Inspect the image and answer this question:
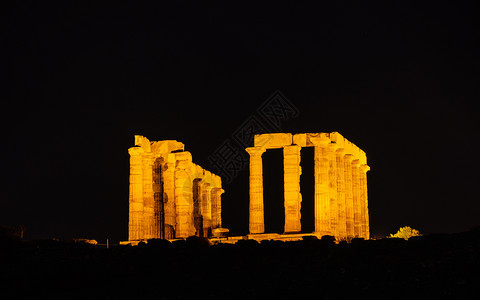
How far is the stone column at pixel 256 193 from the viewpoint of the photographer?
223 feet

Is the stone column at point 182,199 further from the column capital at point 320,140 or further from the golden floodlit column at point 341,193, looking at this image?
the golden floodlit column at point 341,193

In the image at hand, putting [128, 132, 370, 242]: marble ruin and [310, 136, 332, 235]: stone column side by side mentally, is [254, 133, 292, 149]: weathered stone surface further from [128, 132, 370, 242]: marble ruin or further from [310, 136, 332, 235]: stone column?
[310, 136, 332, 235]: stone column

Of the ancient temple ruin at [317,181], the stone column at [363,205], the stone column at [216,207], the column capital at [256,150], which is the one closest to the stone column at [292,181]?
the ancient temple ruin at [317,181]

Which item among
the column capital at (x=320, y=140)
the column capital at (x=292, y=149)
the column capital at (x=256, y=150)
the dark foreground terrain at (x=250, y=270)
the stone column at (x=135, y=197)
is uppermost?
the column capital at (x=320, y=140)

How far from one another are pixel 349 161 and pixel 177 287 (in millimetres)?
33171

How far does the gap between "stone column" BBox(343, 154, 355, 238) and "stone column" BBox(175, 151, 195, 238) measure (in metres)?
10.7

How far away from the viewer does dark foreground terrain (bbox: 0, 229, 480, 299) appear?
37.7 metres

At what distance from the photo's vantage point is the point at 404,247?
146ft

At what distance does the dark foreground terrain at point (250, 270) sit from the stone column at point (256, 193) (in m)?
19.2

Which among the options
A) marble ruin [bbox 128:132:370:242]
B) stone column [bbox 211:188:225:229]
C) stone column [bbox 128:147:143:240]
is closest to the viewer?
stone column [bbox 128:147:143:240]

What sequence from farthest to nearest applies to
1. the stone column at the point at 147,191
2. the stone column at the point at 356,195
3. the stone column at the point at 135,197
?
the stone column at the point at 356,195 → the stone column at the point at 147,191 → the stone column at the point at 135,197

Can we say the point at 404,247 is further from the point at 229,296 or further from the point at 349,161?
the point at 349,161

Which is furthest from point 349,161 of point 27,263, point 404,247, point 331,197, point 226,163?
point 27,263

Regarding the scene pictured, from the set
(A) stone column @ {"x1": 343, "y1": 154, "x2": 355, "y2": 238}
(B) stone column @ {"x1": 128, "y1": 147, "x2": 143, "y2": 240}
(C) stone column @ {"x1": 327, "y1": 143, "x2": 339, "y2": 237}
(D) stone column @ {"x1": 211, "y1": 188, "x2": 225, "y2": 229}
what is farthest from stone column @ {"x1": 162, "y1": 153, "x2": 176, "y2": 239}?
(A) stone column @ {"x1": 343, "y1": 154, "x2": 355, "y2": 238}
